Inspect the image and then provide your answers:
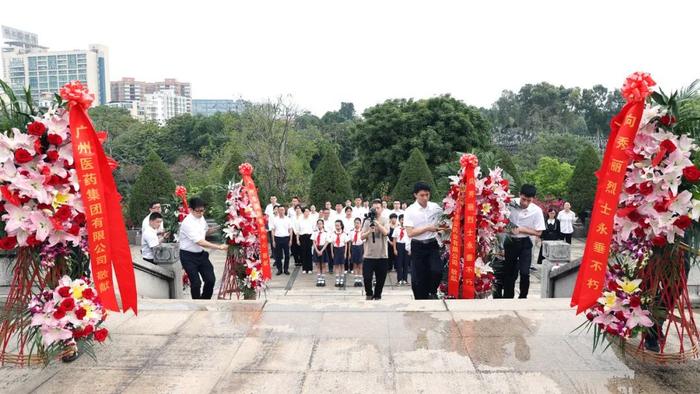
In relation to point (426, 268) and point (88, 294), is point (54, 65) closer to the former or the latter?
point (426, 268)

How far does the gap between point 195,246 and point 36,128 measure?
329 centimetres

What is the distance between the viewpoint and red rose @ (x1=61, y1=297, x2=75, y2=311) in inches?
153

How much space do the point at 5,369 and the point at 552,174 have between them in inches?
800

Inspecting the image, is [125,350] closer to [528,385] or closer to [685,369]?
[528,385]

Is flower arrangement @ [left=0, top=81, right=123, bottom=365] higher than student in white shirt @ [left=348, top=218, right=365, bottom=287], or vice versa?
flower arrangement @ [left=0, top=81, right=123, bottom=365]

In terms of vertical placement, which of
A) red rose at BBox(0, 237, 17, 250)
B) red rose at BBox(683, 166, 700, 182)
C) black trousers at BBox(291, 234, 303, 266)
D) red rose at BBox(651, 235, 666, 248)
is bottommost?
black trousers at BBox(291, 234, 303, 266)

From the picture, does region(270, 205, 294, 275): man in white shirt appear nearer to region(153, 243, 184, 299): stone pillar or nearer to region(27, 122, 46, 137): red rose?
region(153, 243, 184, 299): stone pillar

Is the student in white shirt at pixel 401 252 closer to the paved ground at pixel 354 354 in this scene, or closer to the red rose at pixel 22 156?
the paved ground at pixel 354 354

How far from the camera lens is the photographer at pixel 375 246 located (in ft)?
23.8

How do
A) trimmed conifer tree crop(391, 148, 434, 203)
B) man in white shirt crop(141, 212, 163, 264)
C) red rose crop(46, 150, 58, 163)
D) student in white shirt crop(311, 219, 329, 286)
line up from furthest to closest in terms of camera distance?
1. trimmed conifer tree crop(391, 148, 434, 203)
2. student in white shirt crop(311, 219, 329, 286)
3. man in white shirt crop(141, 212, 163, 264)
4. red rose crop(46, 150, 58, 163)

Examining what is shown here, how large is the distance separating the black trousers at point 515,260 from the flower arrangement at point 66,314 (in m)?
4.59

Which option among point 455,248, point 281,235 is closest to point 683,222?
point 455,248

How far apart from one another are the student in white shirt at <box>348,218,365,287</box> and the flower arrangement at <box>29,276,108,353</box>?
7.16 meters

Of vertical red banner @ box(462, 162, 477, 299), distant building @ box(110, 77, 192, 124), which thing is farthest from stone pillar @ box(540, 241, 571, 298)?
distant building @ box(110, 77, 192, 124)
